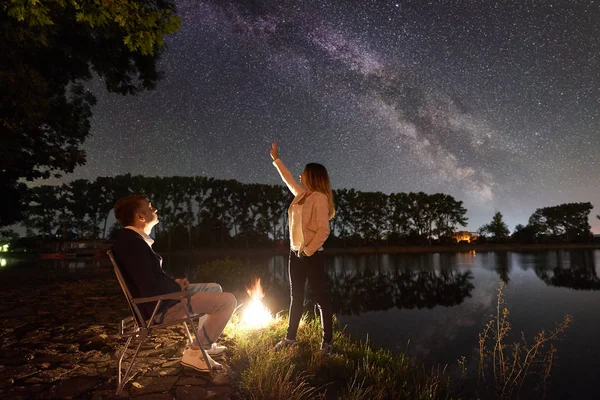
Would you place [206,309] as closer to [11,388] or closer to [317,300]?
[317,300]

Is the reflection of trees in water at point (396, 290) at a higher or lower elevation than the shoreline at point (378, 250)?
lower

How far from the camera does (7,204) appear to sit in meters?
14.3

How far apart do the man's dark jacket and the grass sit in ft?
3.74

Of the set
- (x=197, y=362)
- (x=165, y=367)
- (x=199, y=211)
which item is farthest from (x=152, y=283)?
(x=199, y=211)

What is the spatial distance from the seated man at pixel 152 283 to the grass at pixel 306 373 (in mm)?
411

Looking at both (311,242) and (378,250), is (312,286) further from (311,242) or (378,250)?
(378,250)

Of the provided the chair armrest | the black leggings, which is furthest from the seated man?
the black leggings

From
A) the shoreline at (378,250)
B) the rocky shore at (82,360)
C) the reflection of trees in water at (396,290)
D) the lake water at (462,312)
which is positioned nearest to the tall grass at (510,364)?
the lake water at (462,312)

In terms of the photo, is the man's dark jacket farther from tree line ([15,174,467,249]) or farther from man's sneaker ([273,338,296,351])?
tree line ([15,174,467,249])

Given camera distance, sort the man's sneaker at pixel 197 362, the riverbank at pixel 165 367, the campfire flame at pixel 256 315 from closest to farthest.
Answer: the riverbank at pixel 165 367 → the man's sneaker at pixel 197 362 → the campfire flame at pixel 256 315

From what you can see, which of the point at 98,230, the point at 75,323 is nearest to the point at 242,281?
the point at 75,323

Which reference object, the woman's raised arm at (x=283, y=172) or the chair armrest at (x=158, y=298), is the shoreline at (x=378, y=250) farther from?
the chair armrest at (x=158, y=298)

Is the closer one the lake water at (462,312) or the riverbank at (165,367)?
the riverbank at (165,367)

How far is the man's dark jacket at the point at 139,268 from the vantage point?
282cm
